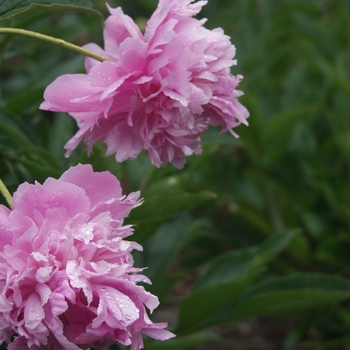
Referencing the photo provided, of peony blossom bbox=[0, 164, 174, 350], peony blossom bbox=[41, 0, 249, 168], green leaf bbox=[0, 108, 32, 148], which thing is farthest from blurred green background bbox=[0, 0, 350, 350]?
peony blossom bbox=[0, 164, 174, 350]

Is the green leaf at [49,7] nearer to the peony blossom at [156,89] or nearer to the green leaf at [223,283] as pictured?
the peony blossom at [156,89]

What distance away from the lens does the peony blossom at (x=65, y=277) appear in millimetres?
555

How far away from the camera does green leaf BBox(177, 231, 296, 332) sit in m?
1.04

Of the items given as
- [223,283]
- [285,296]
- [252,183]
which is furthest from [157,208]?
[252,183]

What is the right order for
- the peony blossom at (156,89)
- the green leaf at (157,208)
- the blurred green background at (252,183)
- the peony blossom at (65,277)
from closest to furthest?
the peony blossom at (65,277), the peony blossom at (156,89), the green leaf at (157,208), the blurred green background at (252,183)

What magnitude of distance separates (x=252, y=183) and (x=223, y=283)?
0.78m

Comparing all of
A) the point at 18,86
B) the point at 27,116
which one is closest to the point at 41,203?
the point at 27,116

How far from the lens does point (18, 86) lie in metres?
1.82

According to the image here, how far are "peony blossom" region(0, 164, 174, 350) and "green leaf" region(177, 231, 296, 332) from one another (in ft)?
1.46

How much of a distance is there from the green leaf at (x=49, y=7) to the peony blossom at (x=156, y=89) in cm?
4

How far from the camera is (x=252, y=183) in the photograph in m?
1.78

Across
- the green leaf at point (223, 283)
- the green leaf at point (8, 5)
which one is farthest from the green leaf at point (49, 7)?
the green leaf at point (223, 283)

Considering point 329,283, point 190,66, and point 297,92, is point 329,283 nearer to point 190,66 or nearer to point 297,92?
point 190,66

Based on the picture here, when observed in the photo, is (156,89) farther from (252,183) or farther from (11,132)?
(252,183)
